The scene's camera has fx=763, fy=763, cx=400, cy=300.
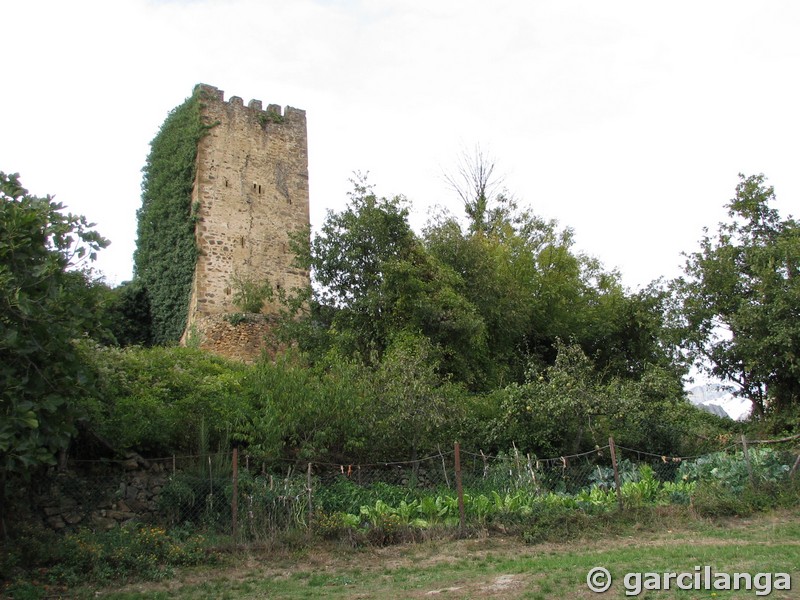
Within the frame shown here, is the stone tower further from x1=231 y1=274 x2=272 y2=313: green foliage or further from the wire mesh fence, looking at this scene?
the wire mesh fence

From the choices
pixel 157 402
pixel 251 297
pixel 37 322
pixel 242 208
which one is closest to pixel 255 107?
pixel 242 208

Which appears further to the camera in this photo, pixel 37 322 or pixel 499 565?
pixel 499 565

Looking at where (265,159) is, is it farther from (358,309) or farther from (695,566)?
(695,566)

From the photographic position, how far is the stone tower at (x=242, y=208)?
2083 cm

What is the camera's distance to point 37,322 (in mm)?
7770

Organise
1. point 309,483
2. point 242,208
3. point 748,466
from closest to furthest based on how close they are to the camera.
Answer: point 309,483 < point 748,466 < point 242,208

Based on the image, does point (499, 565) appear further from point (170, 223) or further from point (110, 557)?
point (170, 223)

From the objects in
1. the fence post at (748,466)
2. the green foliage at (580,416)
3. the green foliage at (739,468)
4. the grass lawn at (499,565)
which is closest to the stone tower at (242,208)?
the green foliage at (580,416)

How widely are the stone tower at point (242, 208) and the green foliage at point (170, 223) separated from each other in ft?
1.22

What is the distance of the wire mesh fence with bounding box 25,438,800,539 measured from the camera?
10422 mm

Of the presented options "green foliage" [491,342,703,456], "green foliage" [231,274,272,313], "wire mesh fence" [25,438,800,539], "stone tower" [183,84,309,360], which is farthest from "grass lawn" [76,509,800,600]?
"green foliage" [231,274,272,313]

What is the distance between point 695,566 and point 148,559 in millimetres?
6105

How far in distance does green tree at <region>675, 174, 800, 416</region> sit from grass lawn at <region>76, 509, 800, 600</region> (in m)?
8.40

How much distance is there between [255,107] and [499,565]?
18.6 metres
